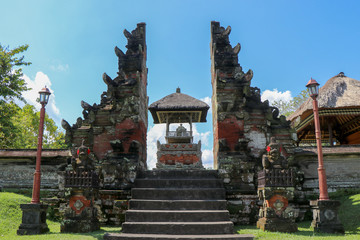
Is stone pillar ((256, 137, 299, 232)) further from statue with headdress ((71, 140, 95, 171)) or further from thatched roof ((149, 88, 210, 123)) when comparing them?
thatched roof ((149, 88, 210, 123))

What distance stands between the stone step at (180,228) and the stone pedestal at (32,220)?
1.90 metres

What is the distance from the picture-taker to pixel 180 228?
19.2ft

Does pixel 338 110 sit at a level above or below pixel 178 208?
above

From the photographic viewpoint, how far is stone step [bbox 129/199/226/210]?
21.7ft

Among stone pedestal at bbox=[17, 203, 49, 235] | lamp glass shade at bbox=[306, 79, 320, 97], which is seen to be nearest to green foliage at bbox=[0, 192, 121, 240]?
stone pedestal at bbox=[17, 203, 49, 235]

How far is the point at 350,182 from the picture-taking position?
8641 millimetres

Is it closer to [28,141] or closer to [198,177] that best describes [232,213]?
[198,177]

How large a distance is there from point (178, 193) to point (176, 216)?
85 cm

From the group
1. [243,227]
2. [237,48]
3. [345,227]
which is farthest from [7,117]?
→ [345,227]

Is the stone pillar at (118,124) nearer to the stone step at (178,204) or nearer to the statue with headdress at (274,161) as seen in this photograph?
the stone step at (178,204)

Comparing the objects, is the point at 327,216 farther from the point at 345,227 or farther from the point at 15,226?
the point at 15,226

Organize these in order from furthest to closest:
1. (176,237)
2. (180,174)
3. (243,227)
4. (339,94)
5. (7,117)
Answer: (7,117) → (339,94) → (180,174) → (243,227) → (176,237)

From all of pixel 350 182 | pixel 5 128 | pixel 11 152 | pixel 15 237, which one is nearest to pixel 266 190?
pixel 350 182

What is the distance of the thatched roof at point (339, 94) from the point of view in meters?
12.6
